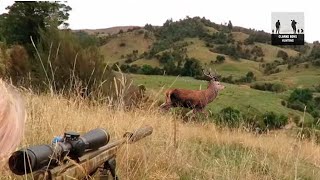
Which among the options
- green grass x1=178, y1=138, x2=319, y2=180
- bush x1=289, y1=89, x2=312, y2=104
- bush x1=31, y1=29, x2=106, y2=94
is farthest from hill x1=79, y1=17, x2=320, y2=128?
A: green grass x1=178, y1=138, x2=319, y2=180

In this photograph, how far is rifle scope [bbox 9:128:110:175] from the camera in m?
1.54

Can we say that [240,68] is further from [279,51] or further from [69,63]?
[69,63]

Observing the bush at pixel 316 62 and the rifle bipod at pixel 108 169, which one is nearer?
the rifle bipod at pixel 108 169

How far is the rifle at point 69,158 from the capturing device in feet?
5.11

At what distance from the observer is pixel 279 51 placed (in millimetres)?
74812

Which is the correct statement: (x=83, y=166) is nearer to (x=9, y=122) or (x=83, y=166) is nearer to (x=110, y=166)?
(x=110, y=166)

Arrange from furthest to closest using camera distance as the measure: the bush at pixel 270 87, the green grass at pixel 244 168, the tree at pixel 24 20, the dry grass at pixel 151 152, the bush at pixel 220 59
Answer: the bush at pixel 220 59 → the bush at pixel 270 87 → the tree at pixel 24 20 → the green grass at pixel 244 168 → the dry grass at pixel 151 152

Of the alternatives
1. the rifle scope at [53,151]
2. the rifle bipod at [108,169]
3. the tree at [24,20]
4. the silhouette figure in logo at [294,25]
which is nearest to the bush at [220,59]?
the silhouette figure in logo at [294,25]

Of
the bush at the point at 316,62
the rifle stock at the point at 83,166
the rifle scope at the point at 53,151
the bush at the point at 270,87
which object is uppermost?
the rifle scope at the point at 53,151

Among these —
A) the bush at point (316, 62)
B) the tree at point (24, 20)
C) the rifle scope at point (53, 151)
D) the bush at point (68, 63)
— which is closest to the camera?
the rifle scope at point (53, 151)

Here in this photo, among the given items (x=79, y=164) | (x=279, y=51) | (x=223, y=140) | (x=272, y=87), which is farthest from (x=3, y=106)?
(x=279, y=51)

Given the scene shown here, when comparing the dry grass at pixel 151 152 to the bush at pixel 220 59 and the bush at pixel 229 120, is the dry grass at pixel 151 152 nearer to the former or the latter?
the bush at pixel 229 120

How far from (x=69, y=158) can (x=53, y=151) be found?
0.80 feet

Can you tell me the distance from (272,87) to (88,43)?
131ft
